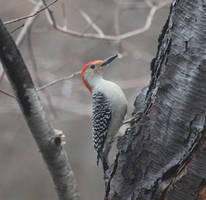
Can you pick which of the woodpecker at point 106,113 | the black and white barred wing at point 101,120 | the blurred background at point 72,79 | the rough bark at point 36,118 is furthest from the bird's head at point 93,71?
the rough bark at point 36,118

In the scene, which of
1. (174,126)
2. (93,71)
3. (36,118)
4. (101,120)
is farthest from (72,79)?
(174,126)

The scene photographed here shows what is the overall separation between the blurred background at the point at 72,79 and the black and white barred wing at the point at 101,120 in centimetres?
163

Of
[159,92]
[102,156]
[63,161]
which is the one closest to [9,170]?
[102,156]

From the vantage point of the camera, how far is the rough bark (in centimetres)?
194

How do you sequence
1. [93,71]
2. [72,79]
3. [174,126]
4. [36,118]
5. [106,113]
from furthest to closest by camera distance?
[72,79] < [93,71] < [106,113] < [36,118] < [174,126]

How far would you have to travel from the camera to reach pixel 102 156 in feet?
12.1

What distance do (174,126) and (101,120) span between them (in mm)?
1725

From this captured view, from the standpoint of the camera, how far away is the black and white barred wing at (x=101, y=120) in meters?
3.66

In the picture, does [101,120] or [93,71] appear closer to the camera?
[101,120]

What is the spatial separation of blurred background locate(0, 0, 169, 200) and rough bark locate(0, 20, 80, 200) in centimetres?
287

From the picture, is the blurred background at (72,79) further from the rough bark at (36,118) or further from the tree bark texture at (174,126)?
the tree bark texture at (174,126)

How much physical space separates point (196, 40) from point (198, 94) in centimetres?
30

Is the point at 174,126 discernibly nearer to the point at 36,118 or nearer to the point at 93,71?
the point at 36,118

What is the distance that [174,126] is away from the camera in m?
2.00
